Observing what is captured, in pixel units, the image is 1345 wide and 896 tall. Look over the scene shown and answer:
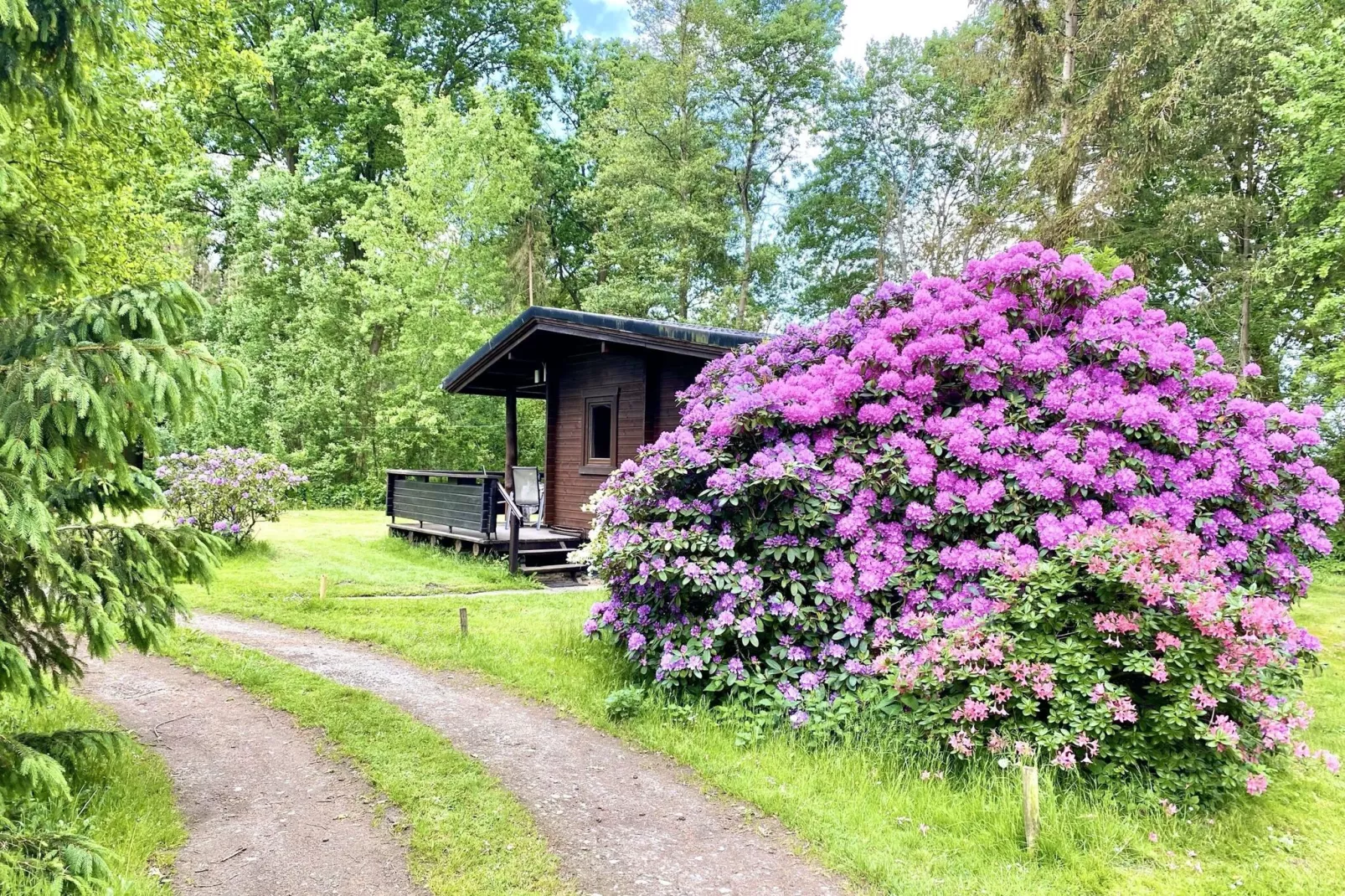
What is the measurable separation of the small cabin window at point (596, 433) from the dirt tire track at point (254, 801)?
7.31 meters

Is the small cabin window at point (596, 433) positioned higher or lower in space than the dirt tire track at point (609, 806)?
higher

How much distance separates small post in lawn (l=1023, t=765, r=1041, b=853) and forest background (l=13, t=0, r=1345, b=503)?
740 centimetres

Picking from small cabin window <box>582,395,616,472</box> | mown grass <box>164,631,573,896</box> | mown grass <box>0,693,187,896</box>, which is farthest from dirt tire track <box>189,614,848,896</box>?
small cabin window <box>582,395,616,472</box>

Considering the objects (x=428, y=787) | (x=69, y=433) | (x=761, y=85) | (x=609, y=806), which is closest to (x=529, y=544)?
(x=428, y=787)

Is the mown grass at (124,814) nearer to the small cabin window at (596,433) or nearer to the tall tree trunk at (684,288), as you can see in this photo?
the small cabin window at (596,433)

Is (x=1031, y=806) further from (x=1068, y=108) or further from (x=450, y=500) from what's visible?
(x=1068, y=108)

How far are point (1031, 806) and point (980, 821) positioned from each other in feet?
1.00

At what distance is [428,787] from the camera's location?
399 centimetres

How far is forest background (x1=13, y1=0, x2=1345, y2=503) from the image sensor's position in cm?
1372

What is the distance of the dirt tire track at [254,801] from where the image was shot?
3.12m

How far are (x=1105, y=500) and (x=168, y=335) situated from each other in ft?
17.4

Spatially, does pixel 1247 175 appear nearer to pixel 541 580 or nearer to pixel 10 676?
pixel 541 580

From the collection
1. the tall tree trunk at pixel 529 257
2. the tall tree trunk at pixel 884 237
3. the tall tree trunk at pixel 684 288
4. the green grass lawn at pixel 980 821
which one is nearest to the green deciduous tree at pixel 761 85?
the tall tree trunk at pixel 684 288

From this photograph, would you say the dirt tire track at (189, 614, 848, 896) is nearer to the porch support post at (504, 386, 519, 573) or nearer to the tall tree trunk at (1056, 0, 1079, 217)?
the porch support post at (504, 386, 519, 573)
